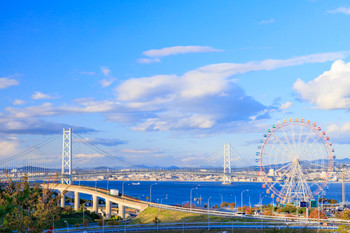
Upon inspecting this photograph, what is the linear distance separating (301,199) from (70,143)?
82489 millimetres

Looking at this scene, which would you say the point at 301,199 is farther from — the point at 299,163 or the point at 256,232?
the point at 256,232

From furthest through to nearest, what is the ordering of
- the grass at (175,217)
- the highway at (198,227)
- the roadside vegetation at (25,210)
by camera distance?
the grass at (175,217), the highway at (198,227), the roadside vegetation at (25,210)

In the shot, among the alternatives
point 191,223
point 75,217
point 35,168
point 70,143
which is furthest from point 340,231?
point 35,168

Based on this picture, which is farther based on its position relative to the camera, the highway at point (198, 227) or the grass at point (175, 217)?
the grass at point (175, 217)

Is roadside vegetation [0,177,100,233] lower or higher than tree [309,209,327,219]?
higher

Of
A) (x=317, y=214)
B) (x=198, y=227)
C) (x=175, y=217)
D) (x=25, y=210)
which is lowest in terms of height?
(x=175, y=217)

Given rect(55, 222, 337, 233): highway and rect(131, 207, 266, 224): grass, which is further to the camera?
rect(131, 207, 266, 224): grass

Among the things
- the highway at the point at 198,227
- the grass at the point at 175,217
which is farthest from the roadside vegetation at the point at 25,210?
the grass at the point at 175,217

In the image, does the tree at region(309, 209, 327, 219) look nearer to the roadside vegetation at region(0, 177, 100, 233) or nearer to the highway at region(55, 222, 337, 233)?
the highway at region(55, 222, 337, 233)

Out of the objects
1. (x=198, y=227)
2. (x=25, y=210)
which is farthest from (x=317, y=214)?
(x=25, y=210)

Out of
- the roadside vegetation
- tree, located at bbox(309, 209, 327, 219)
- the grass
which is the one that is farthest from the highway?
tree, located at bbox(309, 209, 327, 219)

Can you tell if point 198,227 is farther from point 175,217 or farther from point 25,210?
point 25,210

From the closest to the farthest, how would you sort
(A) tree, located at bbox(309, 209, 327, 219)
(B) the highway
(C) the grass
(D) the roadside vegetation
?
(D) the roadside vegetation
(B) the highway
(C) the grass
(A) tree, located at bbox(309, 209, 327, 219)

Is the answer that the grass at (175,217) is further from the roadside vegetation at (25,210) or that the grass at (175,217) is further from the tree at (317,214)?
the roadside vegetation at (25,210)
